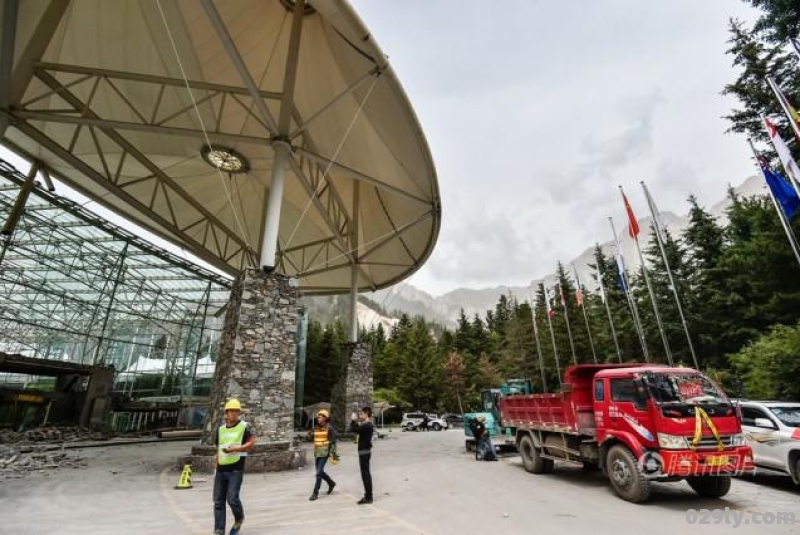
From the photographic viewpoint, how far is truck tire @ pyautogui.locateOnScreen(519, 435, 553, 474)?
9570 mm

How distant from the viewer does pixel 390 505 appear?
20.9ft

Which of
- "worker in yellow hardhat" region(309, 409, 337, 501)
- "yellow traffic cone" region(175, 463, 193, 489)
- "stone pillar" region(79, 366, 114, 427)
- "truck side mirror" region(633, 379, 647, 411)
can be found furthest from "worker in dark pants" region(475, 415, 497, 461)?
"stone pillar" region(79, 366, 114, 427)

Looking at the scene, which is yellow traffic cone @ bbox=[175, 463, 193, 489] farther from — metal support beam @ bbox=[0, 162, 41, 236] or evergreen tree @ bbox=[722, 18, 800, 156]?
evergreen tree @ bbox=[722, 18, 800, 156]

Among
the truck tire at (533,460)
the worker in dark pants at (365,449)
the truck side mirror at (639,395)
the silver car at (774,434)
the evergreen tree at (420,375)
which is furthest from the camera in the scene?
the evergreen tree at (420,375)

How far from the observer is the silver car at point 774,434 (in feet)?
24.2

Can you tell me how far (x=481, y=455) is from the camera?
489 inches

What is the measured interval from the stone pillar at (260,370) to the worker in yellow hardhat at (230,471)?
5050mm

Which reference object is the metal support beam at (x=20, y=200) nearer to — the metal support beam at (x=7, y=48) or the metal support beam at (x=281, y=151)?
the metal support beam at (x=7, y=48)

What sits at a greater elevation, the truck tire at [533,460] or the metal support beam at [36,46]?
the metal support beam at [36,46]

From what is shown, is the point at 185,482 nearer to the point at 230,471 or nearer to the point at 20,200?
the point at 230,471

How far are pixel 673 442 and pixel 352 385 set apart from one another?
1503 centimetres

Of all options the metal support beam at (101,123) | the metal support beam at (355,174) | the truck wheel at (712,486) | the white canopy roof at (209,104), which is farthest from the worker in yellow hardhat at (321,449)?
the metal support beam at (101,123)

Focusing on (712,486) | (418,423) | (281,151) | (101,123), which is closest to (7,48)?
(101,123)

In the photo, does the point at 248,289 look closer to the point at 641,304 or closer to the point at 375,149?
the point at 375,149
